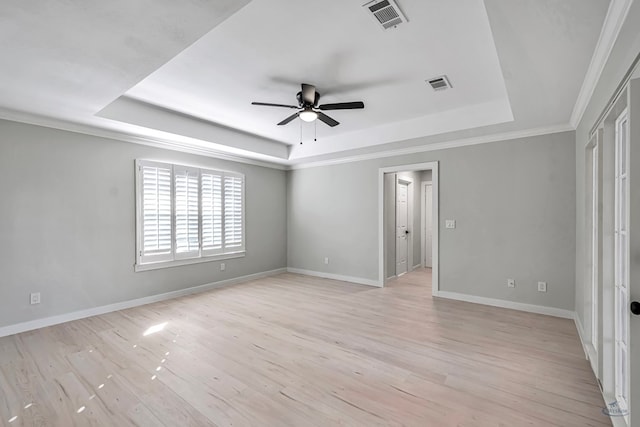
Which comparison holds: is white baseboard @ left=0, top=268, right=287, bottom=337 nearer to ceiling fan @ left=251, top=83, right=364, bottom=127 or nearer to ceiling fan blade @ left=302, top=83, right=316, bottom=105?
ceiling fan @ left=251, top=83, right=364, bottom=127

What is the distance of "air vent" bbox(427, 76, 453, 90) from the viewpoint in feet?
10.2

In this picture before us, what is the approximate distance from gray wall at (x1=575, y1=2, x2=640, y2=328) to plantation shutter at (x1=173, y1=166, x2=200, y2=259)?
5233 millimetres

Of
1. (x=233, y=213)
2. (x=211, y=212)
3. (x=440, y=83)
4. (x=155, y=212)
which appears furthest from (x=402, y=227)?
(x=155, y=212)

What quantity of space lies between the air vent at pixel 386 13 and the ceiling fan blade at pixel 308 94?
43.1 inches

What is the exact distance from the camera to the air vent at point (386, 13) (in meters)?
2.00

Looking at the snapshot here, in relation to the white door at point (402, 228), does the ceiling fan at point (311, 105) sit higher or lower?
higher

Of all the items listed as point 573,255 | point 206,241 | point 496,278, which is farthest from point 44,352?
point 573,255

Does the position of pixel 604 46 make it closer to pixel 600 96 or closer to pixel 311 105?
pixel 600 96

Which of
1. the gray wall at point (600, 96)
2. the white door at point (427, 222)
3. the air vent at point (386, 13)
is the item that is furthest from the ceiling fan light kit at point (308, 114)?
the white door at point (427, 222)

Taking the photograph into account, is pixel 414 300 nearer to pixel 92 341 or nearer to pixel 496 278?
pixel 496 278

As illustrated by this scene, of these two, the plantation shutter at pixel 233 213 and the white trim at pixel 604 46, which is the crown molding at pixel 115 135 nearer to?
the plantation shutter at pixel 233 213

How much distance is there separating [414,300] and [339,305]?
122 centimetres

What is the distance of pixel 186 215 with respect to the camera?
5.00 metres

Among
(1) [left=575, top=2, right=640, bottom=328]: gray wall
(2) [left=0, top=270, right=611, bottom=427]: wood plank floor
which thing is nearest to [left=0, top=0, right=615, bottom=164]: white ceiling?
(1) [left=575, top=2, right=640, bottom=328]: gray wall
